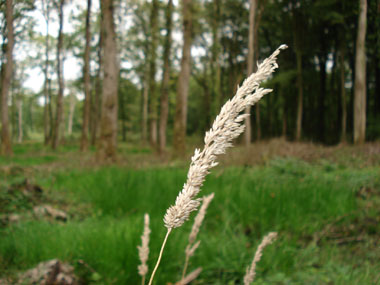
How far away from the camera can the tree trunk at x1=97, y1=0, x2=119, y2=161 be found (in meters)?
10.3

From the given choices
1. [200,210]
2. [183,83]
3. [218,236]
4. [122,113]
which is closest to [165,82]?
[183,83]

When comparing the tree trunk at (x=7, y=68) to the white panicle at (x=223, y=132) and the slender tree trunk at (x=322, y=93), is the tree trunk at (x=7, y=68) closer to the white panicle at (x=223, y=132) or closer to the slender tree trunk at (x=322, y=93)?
the white panicle at (x=223, y=132)

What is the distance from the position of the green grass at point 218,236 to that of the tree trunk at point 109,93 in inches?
224

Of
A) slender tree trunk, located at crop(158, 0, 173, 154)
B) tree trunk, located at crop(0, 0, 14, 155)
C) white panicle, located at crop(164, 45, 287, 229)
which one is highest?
slender tree trunk, located at crop(158, 0, 173, 154)

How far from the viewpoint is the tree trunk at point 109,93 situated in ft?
33.8

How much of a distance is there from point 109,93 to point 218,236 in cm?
842

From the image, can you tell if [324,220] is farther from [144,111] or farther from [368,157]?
[144,111]

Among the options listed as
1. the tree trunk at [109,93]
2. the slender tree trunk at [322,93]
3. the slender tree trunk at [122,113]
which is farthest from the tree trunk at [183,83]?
the slender tree trunk at [122,113]

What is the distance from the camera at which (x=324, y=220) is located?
362cm

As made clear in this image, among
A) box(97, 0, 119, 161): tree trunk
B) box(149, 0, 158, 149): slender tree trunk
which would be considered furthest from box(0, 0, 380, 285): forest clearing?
box(149, 0, 158, 149): slender tree trunk

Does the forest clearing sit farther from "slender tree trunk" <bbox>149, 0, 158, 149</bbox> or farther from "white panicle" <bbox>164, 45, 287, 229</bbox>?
"slender tree trunk" <bbox>149, 0, 158, 149</bbox>

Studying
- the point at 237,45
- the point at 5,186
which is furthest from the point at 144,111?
the point at 5,186

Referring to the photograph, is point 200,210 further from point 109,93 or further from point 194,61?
point 194,61

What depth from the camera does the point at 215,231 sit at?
11.5 ft
